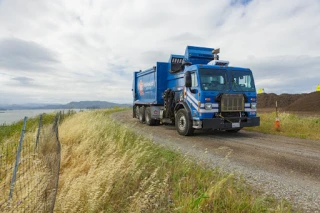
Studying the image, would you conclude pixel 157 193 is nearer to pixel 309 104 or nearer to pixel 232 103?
pixel 232 103

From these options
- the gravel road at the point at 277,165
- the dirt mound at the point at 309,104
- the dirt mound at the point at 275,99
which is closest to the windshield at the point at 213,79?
the gravel road at the point at 277,165

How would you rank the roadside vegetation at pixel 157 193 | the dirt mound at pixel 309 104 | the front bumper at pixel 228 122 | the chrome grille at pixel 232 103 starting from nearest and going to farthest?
1. the roadside vegetation at pixel 157 193
2. the front bumper at pixel 228 122
3. the chrome grille at pixel 232 103
4. the dirt mound at pixel 309 104

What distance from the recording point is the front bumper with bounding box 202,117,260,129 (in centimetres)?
809

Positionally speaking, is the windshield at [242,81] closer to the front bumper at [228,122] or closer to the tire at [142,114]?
the front bumper at [228,122]

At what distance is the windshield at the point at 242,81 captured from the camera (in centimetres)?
872

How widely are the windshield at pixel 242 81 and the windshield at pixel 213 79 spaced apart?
41cm

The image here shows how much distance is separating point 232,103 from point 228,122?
2.52 ft

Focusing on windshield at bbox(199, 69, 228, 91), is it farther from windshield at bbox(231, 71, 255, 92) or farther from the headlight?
the headlight

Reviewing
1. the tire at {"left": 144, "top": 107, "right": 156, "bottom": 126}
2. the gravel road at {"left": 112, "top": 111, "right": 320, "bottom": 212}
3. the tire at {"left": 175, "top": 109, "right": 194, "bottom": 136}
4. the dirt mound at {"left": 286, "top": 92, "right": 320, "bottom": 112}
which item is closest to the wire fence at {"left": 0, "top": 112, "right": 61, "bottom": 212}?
the gravel road at {"left": 112, "top": 111, "right": 320, "bottom": 212}

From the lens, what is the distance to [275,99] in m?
37.2

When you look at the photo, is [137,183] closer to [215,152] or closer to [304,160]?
[215,152]

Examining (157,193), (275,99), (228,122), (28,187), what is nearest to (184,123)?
(228,122)

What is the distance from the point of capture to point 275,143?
23.8 ft

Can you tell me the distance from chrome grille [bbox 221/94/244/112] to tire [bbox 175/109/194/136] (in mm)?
1426
